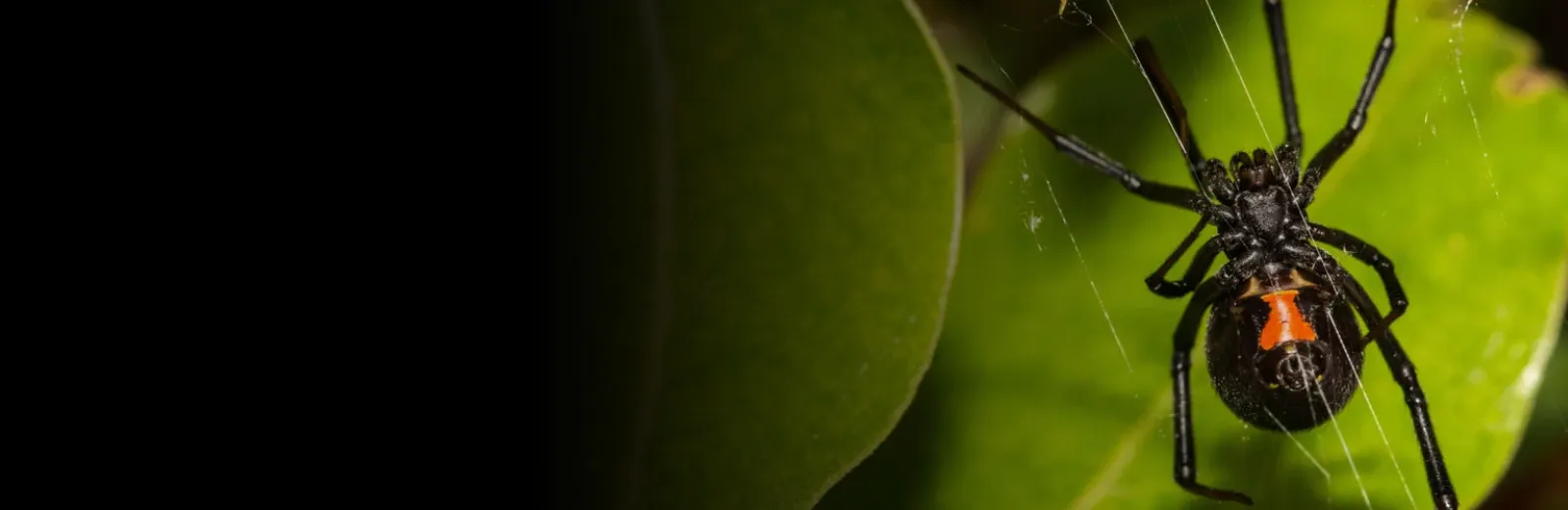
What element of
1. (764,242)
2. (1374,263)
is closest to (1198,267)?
(1374,263)

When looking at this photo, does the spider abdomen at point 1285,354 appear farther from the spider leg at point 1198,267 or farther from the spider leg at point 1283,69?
the spider leg at point 1283,69

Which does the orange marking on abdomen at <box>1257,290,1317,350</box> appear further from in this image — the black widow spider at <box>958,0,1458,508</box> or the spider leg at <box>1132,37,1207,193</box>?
the spider leg at <box>1132,37,1207,193</box>

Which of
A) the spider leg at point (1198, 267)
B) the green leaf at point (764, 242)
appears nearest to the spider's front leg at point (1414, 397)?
the spider leg at point (1198, 267)

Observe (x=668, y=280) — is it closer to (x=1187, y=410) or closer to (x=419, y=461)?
(x=419, y=461)

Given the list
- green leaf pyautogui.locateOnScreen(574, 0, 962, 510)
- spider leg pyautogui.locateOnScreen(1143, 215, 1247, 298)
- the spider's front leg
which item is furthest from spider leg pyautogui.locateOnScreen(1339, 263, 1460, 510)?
green leaf pyautogui.locateOnScreen(574, 0, 962, 510)

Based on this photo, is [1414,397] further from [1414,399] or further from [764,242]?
[764,242]
